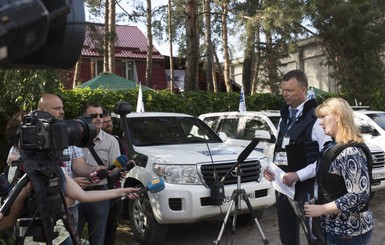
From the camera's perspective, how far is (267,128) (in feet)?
26.0

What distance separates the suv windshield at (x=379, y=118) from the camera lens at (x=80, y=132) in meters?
8.29

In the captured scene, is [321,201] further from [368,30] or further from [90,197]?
[368,30]

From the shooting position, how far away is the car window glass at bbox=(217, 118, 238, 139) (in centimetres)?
852

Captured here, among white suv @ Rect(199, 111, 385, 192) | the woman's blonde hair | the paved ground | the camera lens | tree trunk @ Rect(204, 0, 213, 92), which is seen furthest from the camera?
tree trunk @ Rect(204, 0, 213, 92)

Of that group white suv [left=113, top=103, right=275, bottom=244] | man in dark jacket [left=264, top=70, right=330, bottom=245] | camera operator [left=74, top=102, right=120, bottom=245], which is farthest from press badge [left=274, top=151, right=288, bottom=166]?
camera operator [left=74, top=102, right=120, bottom=245]

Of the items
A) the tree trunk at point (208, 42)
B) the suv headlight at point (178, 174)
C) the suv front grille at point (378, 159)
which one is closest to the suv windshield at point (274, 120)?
the suv front grille at point (378, 159)

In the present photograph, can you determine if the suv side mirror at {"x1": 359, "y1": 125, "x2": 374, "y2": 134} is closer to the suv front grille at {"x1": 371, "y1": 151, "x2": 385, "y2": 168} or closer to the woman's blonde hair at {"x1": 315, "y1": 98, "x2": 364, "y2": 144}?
the suv front grille at {"x1": 371, "y1": 151, "x2": 385, "y2": 168}

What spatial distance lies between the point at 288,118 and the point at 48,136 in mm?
2550

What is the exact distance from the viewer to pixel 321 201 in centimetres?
287

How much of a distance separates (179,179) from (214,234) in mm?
1333

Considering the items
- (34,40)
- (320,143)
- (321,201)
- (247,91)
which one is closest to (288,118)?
(320,143)

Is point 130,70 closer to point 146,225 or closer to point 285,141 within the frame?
point 146,225

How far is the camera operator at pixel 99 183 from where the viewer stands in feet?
13.0

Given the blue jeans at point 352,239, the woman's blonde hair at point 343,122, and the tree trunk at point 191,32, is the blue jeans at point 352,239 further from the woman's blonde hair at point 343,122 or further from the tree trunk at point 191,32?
the tree trunk at point 191,32
